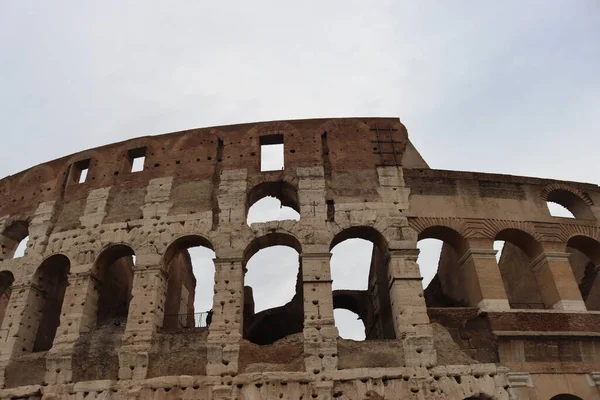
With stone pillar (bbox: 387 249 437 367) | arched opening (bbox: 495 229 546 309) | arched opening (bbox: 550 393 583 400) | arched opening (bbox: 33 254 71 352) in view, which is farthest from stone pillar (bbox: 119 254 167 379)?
arched opening (bbox: 550 393 583 400)

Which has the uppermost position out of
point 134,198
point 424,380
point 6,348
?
point 134,198

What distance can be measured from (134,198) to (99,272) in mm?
1893

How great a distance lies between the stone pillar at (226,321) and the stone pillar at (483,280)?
4798 mm

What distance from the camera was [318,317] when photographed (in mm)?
9000

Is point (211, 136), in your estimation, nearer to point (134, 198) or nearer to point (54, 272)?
point (134, 198)

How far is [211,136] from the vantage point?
1201 centimetres

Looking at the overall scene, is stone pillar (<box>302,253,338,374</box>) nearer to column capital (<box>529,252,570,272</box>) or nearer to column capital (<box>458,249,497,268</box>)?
column capital (<box>458,249,497,268</box>)

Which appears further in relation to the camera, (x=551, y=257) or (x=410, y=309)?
(x=551, y=257)

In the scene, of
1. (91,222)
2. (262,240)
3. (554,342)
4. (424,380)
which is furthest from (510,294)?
(91,222)

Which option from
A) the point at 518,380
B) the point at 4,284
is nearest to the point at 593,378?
the point at 518,380

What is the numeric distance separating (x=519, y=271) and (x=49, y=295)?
39.5ft

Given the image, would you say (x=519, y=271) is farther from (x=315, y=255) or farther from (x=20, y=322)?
(x=20, y=322)

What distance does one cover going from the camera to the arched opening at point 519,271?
10602mm

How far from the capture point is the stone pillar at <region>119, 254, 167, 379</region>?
350 inches
